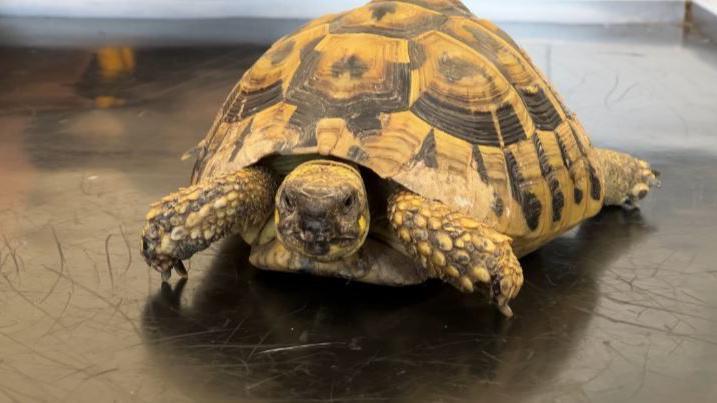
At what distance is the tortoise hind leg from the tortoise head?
3.83 feet

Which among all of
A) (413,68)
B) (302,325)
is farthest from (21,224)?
(413,68)

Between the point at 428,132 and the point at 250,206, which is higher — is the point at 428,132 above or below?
above

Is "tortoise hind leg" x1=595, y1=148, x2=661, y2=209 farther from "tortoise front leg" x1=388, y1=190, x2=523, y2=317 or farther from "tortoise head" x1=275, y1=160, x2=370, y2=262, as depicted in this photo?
"tortoise head" x1=275, y1=160, x2=370, y2=262

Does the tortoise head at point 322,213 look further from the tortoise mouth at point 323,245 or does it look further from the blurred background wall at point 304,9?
the blurred background wall at point 304,9

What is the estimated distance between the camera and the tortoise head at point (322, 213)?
2.12m

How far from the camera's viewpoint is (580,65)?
17.5ft

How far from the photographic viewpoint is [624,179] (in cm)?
308

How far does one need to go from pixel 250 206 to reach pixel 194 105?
228cm

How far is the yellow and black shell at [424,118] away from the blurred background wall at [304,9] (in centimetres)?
415

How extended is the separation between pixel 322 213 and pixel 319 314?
320 mm

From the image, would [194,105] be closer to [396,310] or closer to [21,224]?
[21,224]

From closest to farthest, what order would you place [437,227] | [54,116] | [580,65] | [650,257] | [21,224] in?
[437,227] → [650,257] → [21,224] → [54,116] → [580,65]

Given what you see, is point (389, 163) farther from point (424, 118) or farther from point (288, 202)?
point (288, 202)

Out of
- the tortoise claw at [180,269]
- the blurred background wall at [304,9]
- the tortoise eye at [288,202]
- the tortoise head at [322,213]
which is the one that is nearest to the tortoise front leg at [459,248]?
the tortoise head at [322,213]
